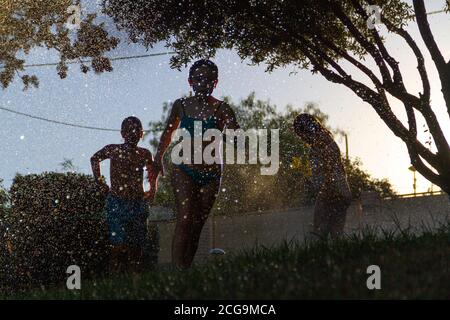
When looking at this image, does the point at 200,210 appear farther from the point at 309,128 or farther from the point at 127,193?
the point at 309,128

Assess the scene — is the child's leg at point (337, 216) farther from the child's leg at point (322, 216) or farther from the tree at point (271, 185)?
the tree at point (271, 185)

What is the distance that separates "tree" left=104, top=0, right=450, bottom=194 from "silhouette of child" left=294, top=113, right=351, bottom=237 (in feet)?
12.8

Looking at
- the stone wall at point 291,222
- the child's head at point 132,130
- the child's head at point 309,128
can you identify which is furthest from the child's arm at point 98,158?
the stone wall at point 291,222

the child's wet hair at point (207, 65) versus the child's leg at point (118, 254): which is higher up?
the child's wet hair at point (207, 65)

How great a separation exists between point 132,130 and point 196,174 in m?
1.52

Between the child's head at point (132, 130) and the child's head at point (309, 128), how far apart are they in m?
1.81

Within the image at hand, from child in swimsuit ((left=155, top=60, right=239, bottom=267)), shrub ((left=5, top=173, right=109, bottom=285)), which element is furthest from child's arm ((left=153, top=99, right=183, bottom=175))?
shrub ((left=5, top=173, right=109, bottom=285))

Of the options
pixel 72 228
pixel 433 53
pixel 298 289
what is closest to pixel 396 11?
pixel 433 53

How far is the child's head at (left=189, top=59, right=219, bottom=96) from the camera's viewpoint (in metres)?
7.27

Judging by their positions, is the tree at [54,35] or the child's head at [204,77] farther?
the tree at [54,35]

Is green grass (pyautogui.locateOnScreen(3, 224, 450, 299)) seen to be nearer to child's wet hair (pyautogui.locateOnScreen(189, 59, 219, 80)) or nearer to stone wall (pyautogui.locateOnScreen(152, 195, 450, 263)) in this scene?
child's wet hair (pyautogui.locateOnScreen(189, 59, 219, 80))

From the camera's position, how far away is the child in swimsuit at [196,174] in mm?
6957
